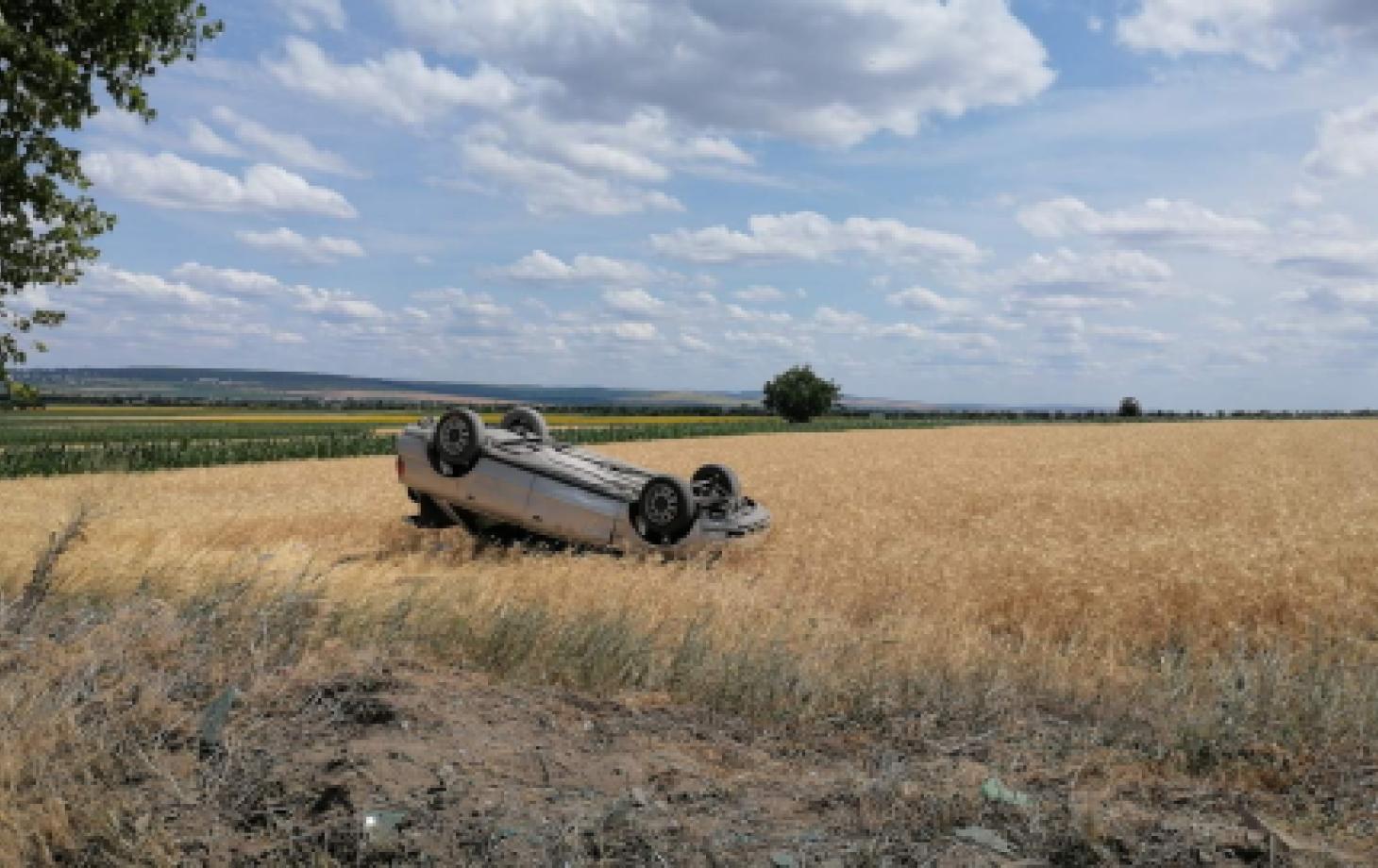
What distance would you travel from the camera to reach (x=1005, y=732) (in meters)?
5.29

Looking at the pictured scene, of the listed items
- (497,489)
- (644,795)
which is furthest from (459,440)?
(644,795)

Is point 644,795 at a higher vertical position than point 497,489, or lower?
lower

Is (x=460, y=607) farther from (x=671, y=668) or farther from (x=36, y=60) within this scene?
(x=36, y=60)

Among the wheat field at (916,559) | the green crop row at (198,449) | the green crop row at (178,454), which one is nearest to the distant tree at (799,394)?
the green crop row at (198,449)

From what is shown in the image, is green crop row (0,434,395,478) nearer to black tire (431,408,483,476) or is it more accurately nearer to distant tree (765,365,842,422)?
black tire (431,408,483,476)

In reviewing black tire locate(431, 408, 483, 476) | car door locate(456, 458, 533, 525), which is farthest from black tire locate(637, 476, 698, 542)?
black tire locate(431, 408, 483, 476)

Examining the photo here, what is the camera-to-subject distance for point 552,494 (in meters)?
12.4

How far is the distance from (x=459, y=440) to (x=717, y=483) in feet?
11.1

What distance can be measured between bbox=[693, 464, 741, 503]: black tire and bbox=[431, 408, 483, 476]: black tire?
2.80 meters

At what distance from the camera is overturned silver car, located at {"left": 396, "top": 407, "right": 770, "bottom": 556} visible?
39.4ft

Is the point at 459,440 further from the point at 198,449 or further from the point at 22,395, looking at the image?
the point at 198,449

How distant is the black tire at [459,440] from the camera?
12531 mm

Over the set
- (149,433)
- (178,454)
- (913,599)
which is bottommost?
(149,433)

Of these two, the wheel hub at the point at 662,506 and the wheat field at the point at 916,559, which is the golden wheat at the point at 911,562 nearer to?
the wheat field at the point at 916,559
